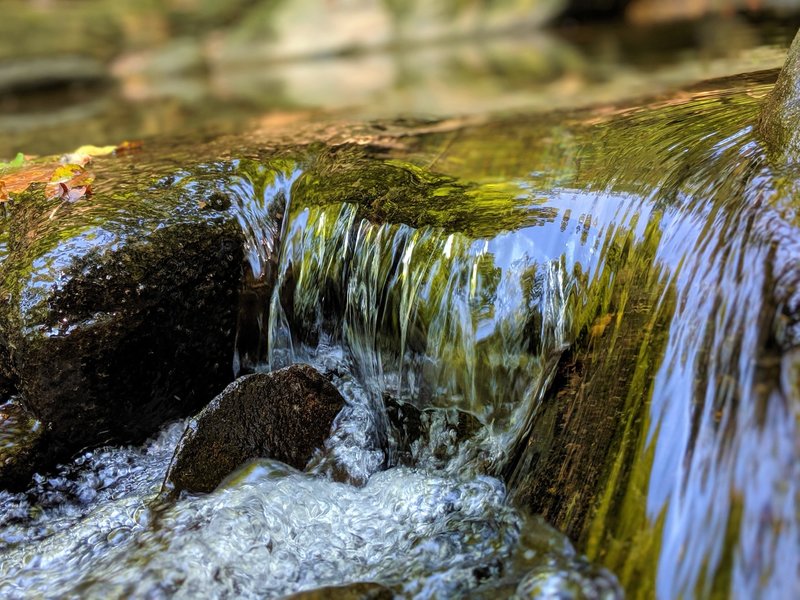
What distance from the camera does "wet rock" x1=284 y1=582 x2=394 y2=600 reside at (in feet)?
6.04

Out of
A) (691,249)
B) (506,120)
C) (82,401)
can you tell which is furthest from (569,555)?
(506,120)

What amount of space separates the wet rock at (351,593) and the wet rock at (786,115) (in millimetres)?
1924

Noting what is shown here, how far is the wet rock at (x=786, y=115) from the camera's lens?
7.11 ft

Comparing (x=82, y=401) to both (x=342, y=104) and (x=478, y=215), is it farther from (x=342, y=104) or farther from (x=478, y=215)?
(x=342, y=104)

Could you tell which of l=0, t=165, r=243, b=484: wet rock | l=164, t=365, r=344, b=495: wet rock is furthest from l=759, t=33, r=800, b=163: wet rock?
l=0, t=165, r=243, b=484: wet rock

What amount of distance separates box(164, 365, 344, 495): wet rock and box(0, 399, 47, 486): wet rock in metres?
0.67

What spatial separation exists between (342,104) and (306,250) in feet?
13.3

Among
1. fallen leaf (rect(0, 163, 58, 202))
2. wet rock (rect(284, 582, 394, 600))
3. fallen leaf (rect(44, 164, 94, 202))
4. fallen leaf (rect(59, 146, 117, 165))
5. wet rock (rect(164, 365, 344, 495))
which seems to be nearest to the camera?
wet rock (rect(284, 582, 394, 600))

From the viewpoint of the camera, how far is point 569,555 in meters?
1.86

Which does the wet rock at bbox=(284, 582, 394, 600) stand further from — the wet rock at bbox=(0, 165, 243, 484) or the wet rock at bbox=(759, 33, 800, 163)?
the wet rock at bbox=(759, 33, 800, 163)

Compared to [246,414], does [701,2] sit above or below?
above

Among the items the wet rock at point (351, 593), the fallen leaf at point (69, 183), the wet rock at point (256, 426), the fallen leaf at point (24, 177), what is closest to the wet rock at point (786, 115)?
the wet rock at point (351, 593)

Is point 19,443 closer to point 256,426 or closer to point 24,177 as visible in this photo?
point 256,426

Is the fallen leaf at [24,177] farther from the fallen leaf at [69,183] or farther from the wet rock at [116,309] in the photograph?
the wet rock at [116,309]
